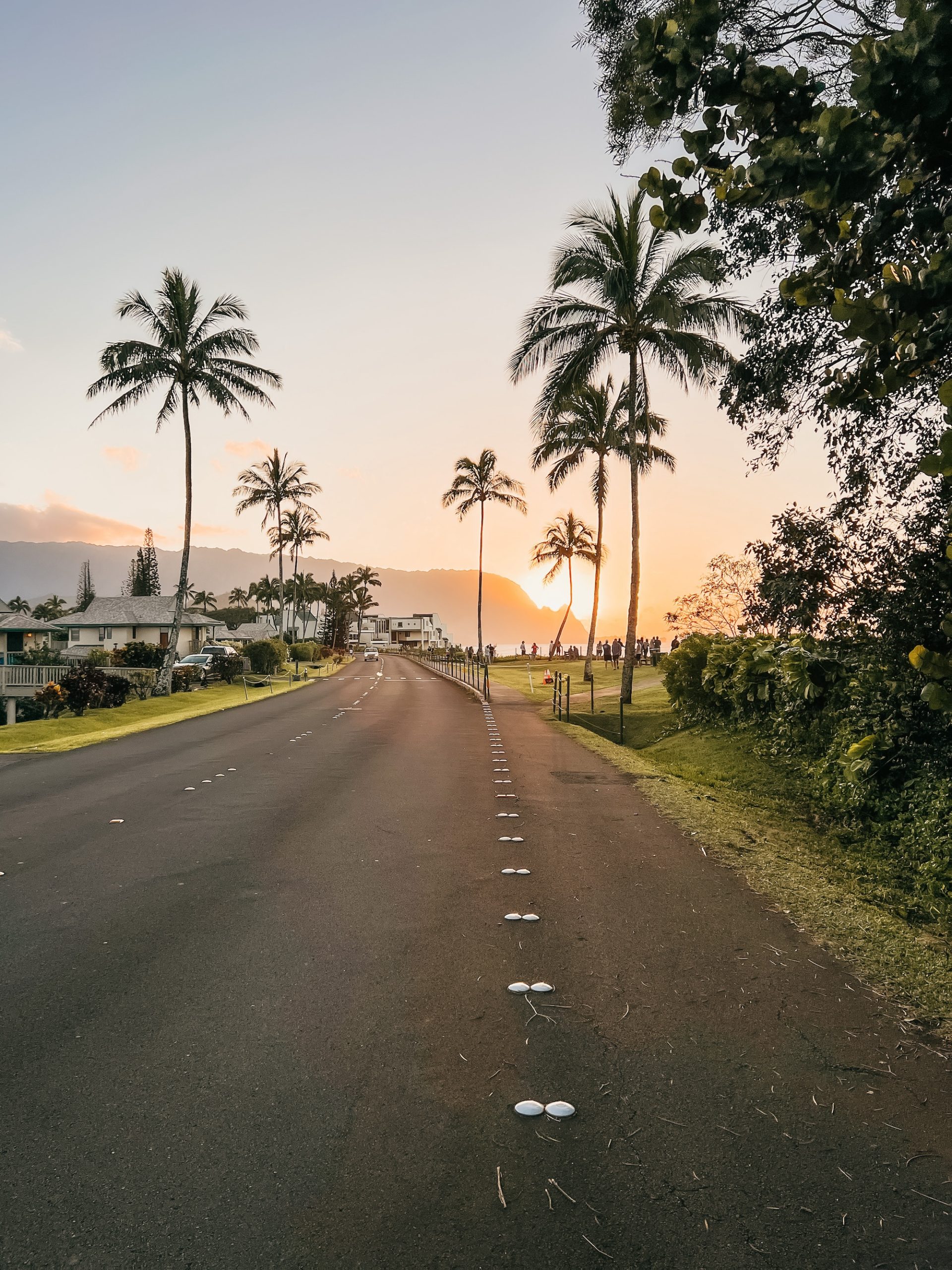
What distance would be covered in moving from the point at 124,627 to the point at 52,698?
42589 mm

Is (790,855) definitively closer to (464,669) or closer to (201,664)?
(201,664)

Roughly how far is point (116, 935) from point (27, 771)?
28.0 ft

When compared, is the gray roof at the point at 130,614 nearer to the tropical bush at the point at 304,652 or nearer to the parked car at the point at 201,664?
the tropical bush at the point at 304,652

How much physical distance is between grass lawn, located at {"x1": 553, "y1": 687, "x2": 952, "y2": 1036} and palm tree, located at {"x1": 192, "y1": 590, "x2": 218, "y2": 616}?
351 feet

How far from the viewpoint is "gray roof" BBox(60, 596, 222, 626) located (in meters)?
Answer: 62.8

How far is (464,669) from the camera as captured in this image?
46.7 metres

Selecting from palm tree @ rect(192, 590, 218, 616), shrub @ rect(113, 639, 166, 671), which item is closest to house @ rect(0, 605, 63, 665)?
shrub @ rect(113, 639, 166, 671)

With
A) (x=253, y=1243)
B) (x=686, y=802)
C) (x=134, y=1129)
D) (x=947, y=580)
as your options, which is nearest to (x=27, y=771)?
(x=686, y=802)

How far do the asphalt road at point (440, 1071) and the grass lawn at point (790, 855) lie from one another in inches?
12.0

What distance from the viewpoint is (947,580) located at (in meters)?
3.94

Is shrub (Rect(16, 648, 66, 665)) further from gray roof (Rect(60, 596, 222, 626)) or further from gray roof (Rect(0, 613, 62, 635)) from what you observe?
gray roof (Rect(60, 596, 222, 626))

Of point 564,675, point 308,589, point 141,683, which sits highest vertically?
point 308,589

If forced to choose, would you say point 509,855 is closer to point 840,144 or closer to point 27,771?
point 840,144

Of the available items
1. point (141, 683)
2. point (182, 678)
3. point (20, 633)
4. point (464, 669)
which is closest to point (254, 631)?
point (20, 633)
